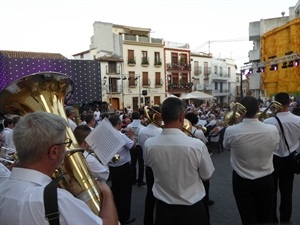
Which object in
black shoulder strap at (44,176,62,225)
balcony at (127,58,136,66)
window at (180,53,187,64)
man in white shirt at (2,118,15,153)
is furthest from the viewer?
window at (180,53,187,64)

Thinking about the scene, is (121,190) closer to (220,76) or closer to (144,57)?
(144,57)

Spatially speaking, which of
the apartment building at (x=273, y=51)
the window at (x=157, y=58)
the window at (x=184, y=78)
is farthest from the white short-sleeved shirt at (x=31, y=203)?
the window at (x=184, y=78)

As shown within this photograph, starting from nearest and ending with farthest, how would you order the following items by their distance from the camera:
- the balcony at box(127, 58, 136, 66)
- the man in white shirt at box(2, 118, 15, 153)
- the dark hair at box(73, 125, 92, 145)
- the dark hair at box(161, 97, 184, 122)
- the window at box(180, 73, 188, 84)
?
the dark hair at box(161, 97, 184, 122) → the dark hair at box(73, 125, 92, 145) → the man in white shirt at box(2, 118, 15, 153) → the balcony at box(127, 58, 136, 66) → the window at box(180, 73, 188, 84)

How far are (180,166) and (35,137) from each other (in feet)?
4.73

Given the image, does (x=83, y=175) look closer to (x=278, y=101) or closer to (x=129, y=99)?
(x=278, y=101)

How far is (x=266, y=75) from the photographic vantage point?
3036 centimetres

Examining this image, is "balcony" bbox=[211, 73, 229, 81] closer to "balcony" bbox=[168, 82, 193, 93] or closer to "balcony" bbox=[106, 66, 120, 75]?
"balcony" bbox=[168, 82, 193, 93]

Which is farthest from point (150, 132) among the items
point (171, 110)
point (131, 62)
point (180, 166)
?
point (131, 62)

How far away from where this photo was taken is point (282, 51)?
2683cm

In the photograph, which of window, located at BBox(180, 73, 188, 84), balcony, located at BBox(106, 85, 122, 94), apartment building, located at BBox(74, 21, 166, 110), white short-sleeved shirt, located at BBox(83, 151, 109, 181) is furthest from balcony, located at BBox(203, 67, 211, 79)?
white short-sleeved shirt, located at BBox(83, 151, 109, 181)

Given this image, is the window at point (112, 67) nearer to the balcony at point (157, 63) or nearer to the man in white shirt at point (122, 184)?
the balcony at point (157, 63)

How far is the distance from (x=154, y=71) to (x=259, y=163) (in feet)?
121

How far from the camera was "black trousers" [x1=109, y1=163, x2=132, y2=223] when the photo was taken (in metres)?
4.51

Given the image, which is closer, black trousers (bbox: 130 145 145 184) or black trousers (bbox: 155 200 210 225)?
black trousers (bbox: 155 200 210 225)
